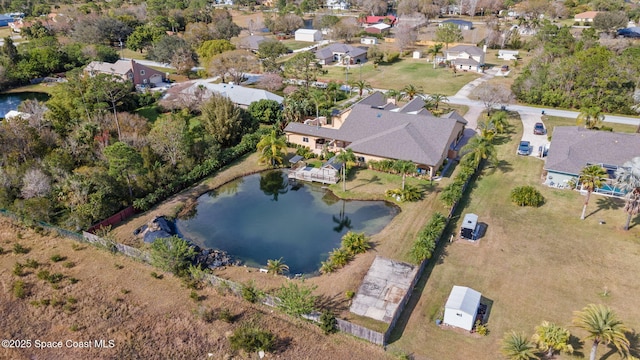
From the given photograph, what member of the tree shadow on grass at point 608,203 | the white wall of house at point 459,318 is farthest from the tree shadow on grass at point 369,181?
the white wall of house at point 459,318

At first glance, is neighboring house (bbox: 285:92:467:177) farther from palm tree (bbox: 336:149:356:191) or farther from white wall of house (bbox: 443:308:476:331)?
white wall of house (bbox: 443:308:476:331)

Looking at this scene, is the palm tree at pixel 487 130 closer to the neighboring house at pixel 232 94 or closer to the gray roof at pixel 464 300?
the gray roof at pixel 464 300

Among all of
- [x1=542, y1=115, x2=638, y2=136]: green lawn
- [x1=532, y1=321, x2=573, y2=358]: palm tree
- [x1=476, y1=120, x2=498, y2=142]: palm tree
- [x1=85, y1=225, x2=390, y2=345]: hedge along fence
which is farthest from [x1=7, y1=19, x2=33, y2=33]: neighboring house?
[x1=532, y1=321, x2=573, y2=358]: palm tree

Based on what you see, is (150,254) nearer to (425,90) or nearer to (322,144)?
(322,144)

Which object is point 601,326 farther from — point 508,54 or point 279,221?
point 508,54

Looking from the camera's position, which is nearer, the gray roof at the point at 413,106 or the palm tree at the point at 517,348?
the palm tree at the point at 517,348

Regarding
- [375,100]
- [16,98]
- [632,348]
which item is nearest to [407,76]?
[375,100]
